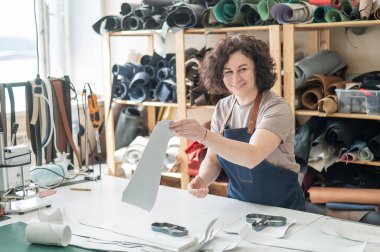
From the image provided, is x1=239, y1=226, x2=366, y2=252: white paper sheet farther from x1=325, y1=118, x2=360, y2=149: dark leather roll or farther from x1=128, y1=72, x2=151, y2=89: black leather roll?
x1=128, y1=72, x2=151, y2=89: black leather roll

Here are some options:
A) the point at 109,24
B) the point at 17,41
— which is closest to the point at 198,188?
the point at 109,24

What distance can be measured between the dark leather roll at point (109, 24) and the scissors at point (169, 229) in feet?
7.80

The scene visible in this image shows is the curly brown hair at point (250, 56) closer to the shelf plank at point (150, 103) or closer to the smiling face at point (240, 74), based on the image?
the smiling face at point (240, 74)

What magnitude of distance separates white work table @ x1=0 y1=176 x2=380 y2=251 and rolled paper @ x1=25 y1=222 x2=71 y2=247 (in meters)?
0.25

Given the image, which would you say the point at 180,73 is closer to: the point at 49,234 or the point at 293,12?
the point at 293,12

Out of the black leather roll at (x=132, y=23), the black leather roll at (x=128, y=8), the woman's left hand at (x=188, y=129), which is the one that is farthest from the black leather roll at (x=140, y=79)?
the woman's left hand at (x=188, y=129)

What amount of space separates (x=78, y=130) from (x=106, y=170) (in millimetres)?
1509

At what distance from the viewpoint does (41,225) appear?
192 centimetres

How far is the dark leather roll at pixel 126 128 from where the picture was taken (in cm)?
441

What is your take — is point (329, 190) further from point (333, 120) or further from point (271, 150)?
point (271, 150)

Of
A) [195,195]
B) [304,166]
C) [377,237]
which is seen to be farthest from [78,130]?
[377,237]

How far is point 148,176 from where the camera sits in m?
2.10

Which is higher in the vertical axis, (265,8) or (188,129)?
(265,8)

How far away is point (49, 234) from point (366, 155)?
202 cm
